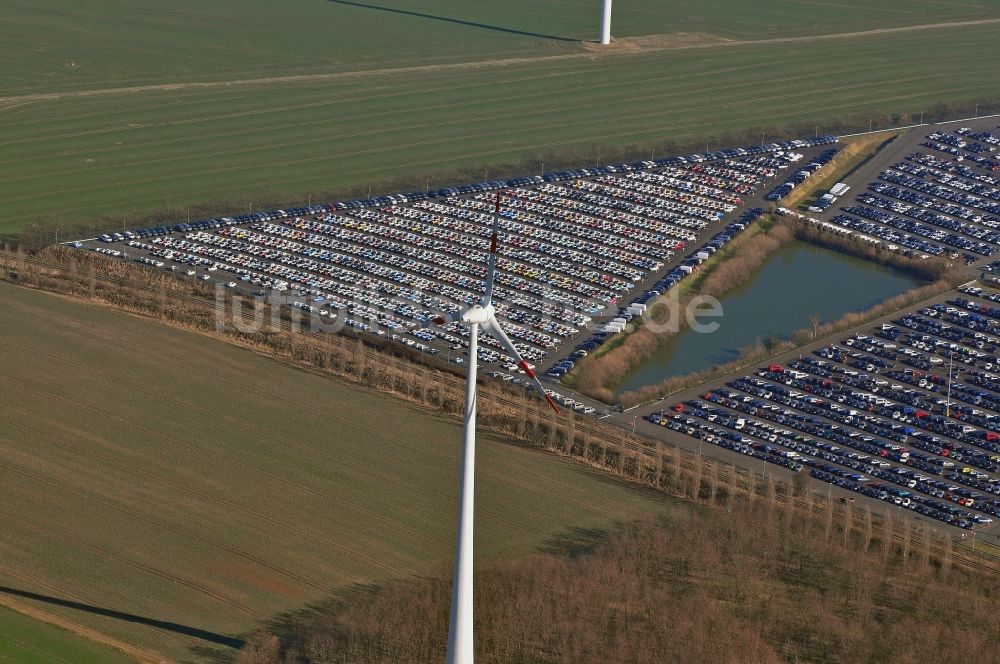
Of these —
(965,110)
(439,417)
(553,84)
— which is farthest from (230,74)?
(439,417)

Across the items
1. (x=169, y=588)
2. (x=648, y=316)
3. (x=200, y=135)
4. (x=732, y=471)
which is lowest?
(x=169, y=588)

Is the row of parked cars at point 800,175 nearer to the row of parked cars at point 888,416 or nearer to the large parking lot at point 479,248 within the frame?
the large parking lot at point 479,248

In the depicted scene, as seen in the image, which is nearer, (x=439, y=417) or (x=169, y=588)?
(x=169, y=588)

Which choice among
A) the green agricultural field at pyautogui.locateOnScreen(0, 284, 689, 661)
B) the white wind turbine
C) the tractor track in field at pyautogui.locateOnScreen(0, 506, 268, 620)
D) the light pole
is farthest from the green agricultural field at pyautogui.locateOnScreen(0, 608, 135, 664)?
the light pole

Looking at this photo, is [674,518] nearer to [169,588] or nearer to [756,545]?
[756,545]

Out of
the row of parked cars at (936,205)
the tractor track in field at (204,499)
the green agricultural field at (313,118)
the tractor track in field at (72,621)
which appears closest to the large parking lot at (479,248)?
the green agricultural field at (313,118)
